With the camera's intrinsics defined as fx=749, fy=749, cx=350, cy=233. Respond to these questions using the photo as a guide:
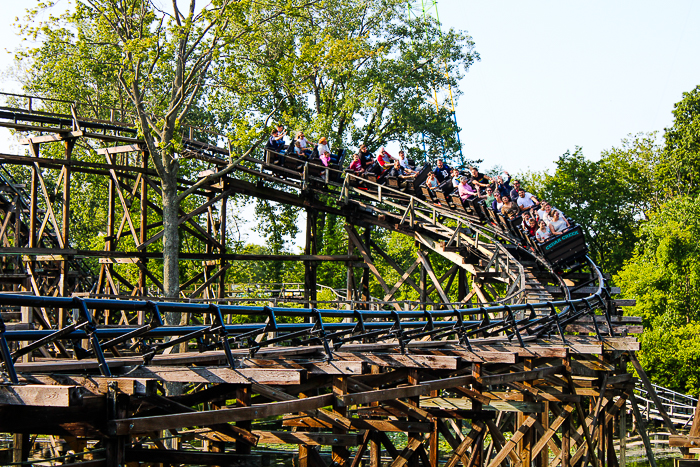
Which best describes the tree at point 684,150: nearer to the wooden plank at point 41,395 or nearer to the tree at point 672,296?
the tree at point 672,296

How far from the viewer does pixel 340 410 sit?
7922mm

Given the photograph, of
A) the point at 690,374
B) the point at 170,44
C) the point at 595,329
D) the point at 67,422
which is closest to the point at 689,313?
the point at 690,374

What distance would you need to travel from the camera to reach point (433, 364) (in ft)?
28.5

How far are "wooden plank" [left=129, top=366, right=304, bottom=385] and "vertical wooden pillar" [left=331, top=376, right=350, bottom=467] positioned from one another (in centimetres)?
87

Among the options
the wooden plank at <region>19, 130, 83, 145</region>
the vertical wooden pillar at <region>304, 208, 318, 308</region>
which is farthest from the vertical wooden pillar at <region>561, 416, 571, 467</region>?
the wooden plank at <region>19, 130, 83, 145</region>

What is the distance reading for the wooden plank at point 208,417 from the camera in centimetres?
521

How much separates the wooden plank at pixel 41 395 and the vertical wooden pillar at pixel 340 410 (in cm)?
308

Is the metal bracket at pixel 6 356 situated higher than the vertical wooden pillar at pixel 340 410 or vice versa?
the metal bracket at pixel 6 356

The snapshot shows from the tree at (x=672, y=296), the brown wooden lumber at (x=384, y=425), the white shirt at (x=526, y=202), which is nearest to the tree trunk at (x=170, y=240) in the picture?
the white shirt at (x=526, y=202)

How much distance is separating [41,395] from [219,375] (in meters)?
1.85

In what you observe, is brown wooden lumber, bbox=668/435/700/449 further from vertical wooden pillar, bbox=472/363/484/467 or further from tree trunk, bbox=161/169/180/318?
tree trunk, bbox=161/169/180/318

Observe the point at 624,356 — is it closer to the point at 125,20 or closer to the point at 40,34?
the point at 125,20

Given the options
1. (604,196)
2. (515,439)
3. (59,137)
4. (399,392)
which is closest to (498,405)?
(515,439)

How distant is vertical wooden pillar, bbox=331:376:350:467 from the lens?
24.7ft
